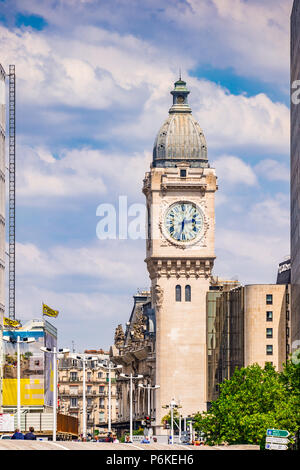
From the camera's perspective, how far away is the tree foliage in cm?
11219

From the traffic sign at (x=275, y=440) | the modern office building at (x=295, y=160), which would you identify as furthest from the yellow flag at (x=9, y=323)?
the traffic sign at (x=275, y=440)

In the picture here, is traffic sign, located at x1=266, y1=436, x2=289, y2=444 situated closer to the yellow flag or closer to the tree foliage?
the tree foliage

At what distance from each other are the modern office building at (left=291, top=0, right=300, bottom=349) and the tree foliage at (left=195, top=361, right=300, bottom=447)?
8.98 metres

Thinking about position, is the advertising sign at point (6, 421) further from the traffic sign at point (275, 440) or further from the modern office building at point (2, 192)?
the traffic sign at point (275, 440)

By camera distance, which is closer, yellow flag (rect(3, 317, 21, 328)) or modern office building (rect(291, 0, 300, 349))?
modern office building (rect(291, 0, 300, 349))

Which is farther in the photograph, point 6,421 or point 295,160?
point 295,160

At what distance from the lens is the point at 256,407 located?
120062 mm

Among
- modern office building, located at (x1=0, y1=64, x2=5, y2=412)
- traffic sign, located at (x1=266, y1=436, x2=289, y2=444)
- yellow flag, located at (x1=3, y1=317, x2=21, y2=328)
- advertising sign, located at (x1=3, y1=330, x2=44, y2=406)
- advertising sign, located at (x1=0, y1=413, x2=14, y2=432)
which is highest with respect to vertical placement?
modern office building, located at (x1=0, y1=64, x2=5, y2=412)

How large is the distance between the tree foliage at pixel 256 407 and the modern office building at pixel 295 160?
29.5 feet

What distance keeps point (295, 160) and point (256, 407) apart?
27.5 meters

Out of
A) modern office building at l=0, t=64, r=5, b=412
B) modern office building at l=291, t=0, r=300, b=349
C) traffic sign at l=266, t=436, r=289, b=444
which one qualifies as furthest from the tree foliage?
traffic sign at l=266, t=436, r=289, b=444

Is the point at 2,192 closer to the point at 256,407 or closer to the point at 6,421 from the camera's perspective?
the point at 6,421

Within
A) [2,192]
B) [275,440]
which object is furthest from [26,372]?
[275,440]
